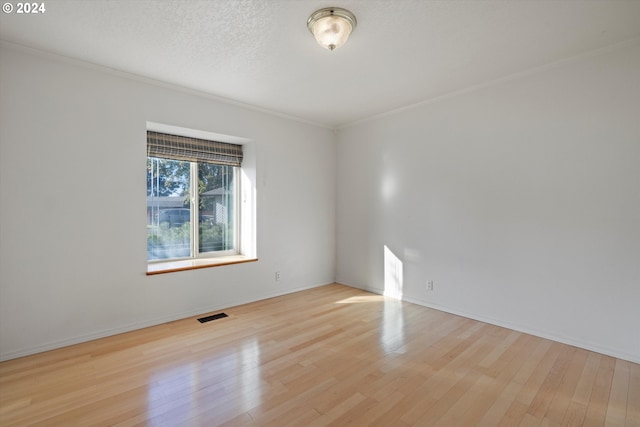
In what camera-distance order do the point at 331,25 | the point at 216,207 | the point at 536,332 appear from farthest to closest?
Answer: the point at 216,207 < the point at 536,332 < the point at 331,25

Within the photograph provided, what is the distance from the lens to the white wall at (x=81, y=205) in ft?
8.22

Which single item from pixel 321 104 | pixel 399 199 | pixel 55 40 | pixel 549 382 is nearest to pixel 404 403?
pixel 549 382

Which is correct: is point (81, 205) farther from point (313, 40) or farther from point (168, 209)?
point (313, 40)

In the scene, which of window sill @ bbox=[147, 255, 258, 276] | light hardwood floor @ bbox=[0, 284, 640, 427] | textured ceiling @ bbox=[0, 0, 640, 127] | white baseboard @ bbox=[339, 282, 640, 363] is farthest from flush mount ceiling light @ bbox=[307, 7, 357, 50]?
white baseboard @ bbox=[339, 282, 640, 363]

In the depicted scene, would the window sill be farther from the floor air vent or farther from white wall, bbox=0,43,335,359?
the floor air vent

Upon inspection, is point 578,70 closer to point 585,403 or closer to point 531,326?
point 531,326

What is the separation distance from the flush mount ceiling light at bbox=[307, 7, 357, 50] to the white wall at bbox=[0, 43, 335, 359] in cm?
197

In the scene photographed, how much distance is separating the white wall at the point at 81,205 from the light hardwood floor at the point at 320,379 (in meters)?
0.29

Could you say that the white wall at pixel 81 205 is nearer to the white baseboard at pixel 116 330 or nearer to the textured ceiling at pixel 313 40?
the white baseboard at pixel 116 330

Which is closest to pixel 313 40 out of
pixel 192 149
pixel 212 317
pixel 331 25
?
pixel 331 25

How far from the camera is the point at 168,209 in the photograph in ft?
12.3

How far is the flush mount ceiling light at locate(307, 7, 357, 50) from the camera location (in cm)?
203

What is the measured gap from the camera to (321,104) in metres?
3.89

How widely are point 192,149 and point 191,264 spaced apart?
1.43m
